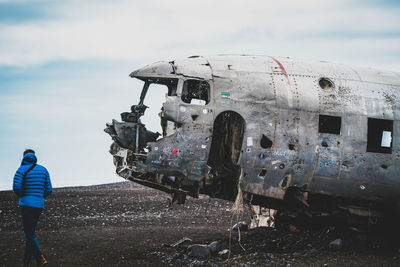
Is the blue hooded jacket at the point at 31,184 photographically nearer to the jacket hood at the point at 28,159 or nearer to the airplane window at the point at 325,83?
the jacket hood at the point at 28,159

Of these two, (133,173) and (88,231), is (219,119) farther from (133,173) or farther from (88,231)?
(88,231)

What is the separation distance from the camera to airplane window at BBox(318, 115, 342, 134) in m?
10.4

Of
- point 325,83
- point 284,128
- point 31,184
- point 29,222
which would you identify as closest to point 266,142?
point 284,128

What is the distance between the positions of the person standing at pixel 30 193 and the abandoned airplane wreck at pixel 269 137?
188cm

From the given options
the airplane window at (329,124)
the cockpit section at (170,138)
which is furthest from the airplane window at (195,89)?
the airplane window at (329,124)

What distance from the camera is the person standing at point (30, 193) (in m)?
8.88

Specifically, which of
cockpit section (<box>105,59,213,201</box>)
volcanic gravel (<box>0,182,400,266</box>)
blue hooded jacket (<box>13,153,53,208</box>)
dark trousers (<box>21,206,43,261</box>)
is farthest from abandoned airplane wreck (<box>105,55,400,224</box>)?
dark trousers (<box>21,206,43,261</box>)

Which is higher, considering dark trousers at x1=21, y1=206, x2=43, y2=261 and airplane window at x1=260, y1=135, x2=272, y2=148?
airplane window at x1=260, y1=135, x2=272, y2=148

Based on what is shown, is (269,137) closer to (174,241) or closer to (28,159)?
(174,241)

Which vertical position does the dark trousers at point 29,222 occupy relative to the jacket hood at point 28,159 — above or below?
below

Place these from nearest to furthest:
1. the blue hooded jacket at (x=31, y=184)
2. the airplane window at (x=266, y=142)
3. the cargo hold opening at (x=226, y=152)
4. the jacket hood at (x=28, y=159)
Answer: the blue hooded jacket at (x=31, y=184), the jacket hood at (x=28, y=159), the airplane window at (x=266, y=142), the cargo hold opening at (x=226, y=152)

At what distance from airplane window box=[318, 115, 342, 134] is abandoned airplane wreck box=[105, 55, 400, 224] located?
36mm

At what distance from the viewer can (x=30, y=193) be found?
351 inches

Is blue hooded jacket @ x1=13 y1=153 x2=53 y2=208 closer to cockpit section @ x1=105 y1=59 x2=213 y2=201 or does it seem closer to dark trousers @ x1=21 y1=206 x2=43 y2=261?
dark trousers @ x1=21 y1=206 x2=43 y2=261
